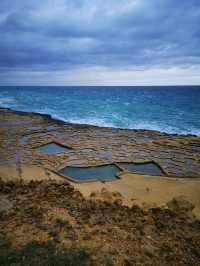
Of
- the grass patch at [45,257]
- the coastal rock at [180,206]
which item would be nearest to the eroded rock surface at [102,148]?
the coastal rock at [180,206]

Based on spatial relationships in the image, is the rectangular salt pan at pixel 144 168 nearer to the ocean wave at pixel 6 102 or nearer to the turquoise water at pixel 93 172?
the turquoise water at pixel 93 172

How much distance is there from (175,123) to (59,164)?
18300 mm

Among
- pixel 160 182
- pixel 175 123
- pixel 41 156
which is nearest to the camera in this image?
pixel 160 182

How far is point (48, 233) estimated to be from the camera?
13.1 feet

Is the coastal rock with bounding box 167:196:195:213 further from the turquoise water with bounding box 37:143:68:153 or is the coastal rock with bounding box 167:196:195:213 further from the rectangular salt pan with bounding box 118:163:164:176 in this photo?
the turquoise water with bounding box 37:143:68:153

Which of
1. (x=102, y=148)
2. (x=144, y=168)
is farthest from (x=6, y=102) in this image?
(x=144, y=168)

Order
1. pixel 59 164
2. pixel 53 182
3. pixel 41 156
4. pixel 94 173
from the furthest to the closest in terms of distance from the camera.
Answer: pixel 41 156 → pixel 59 164 → pixel 94 173 → pixel 53 182

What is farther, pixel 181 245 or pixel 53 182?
pixel 53 182

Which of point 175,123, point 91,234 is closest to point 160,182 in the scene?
point 91,234

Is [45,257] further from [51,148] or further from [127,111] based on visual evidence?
[127,111]

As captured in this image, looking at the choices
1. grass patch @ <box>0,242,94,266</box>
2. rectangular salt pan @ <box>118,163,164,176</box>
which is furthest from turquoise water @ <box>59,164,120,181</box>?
grass patch @ <box>0,242,94,266</box>

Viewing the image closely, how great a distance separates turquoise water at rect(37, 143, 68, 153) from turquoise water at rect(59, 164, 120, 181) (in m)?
2.95

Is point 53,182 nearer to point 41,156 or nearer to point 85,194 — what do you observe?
point 85,194

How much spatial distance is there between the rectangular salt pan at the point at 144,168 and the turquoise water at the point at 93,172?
634 mm
